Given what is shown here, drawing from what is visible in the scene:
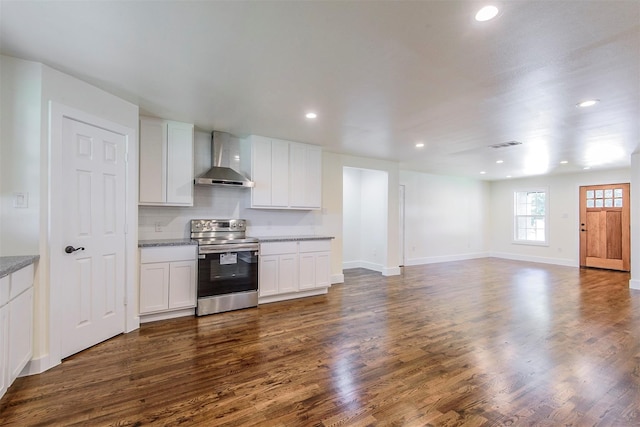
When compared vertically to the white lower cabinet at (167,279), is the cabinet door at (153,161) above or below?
above

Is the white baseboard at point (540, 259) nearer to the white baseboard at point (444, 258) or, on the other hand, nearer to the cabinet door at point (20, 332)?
the white baseboard at point (444, 258)

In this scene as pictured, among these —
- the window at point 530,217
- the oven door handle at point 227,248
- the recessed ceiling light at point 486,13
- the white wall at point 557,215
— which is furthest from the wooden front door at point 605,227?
the oven door handle at point 227,248

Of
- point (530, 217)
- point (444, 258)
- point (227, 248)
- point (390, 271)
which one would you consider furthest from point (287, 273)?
point (530, 217)

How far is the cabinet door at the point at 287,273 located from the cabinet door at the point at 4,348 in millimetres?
2865

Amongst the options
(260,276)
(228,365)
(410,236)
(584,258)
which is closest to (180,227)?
(260,276)

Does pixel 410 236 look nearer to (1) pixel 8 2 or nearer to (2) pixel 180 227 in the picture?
(2) pixel 180 227

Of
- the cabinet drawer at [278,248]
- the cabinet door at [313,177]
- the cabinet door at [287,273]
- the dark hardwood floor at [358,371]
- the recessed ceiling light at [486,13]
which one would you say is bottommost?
the dark hardwood floor at [358,371]

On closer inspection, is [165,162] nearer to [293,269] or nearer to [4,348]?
[293,269]

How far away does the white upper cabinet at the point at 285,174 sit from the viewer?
453 cm

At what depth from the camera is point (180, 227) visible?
4.22 m

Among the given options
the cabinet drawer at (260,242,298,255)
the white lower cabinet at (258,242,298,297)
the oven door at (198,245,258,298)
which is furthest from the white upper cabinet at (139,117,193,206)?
the white lower cabinet at (258,242,298,297)

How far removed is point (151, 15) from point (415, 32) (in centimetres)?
161

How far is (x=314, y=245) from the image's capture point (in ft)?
15.7

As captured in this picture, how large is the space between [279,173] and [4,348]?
3.41m
